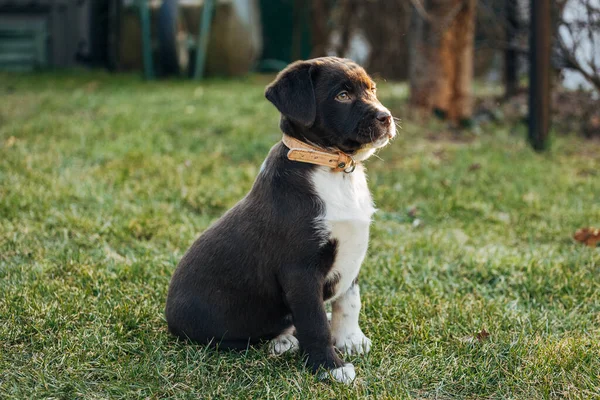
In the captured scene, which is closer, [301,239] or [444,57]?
[301,239]

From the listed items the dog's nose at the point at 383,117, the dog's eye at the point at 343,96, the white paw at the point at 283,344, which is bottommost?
the white paw at the point at 283,344

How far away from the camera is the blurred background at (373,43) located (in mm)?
7809

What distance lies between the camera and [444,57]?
8367mm

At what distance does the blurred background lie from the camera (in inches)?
307

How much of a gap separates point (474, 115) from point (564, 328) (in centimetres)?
565

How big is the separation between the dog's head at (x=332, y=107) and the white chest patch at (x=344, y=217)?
14 centimetres

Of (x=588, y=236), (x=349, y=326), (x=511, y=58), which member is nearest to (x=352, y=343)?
(x=349, y=326)

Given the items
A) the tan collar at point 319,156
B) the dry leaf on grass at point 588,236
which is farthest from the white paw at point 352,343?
the dry leaf on grass at point 588,236

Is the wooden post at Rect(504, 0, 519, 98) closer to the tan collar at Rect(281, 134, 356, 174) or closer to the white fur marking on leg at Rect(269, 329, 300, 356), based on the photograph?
the tan collar at Rect(281, 134, 356, 174)

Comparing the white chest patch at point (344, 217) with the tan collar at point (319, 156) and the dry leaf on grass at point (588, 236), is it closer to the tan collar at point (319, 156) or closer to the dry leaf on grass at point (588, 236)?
the tan collar at point (319, 156)

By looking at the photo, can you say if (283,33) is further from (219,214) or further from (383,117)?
(383,117)

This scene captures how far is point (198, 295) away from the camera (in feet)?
10.3

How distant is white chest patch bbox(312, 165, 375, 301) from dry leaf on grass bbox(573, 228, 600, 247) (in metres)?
2.34

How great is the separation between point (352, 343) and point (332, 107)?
3.55 feet
